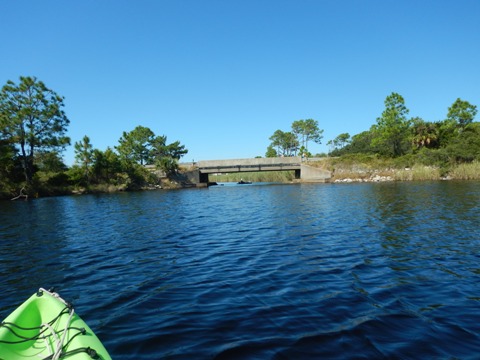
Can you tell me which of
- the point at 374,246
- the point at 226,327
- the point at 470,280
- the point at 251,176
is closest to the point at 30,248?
the point at 226,327

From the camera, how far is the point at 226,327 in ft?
18.3

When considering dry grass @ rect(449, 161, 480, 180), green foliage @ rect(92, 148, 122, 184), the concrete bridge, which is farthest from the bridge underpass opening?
dry grass @ rect(449, 161, 480, 180)

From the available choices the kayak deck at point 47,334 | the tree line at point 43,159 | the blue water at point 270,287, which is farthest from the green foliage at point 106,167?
the kayak deck at point 47,334

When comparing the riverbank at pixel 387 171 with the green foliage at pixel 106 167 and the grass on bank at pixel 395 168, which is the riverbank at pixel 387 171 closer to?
the grass on bank at pixel 395 168

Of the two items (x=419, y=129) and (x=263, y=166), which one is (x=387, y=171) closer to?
(x=419, y=129)

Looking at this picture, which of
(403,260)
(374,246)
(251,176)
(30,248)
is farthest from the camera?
(251,176)

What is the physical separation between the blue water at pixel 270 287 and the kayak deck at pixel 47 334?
101 centimetres

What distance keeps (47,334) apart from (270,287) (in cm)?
488

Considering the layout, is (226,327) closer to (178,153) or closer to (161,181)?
(161,181)

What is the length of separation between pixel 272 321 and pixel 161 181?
2885 inches

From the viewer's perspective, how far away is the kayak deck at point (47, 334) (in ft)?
12.1

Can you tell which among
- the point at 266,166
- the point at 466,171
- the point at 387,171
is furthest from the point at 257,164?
the point at 466,171

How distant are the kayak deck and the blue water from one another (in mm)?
1006

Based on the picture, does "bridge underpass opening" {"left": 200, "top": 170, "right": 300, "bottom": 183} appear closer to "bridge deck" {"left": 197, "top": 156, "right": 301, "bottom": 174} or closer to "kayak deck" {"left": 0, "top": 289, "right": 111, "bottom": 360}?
"bridge deck" {"left": 197, "top": 156, "right": 301, "bottom": 174}
